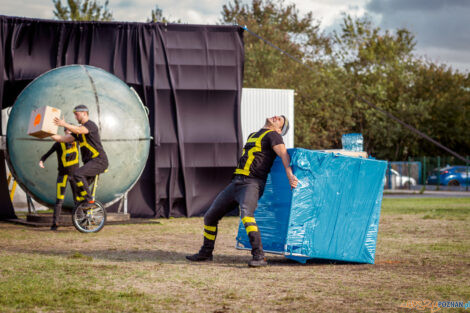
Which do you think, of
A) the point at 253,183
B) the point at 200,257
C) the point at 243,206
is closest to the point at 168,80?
the point at 200,257

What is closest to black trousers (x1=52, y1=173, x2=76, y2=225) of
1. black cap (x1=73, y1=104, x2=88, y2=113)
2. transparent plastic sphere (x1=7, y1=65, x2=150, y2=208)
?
transparent plastic sphere (x1=7, y1=65, x2=150, y2=208)

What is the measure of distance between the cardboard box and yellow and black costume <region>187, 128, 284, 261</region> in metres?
4.08

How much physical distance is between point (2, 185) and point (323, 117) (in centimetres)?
2989

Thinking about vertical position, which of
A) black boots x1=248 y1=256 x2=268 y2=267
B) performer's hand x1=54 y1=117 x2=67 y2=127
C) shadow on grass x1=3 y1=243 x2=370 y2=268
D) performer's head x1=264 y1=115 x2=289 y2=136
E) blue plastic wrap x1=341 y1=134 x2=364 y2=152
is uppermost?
performer's hand x1=54 y1=117 x2=67 y2=127

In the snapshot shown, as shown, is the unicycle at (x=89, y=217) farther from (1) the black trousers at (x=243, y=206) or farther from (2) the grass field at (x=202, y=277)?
(1) the black trousers at (x=243, y=206)

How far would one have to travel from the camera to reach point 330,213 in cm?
848

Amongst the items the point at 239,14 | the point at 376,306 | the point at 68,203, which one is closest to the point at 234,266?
the point at 376,306

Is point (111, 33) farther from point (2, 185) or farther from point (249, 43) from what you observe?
point (249, 43)

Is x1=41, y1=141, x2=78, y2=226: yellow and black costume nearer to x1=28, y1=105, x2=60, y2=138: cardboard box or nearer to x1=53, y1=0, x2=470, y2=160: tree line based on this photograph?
x1=28, y1=105, x2=60, y2=138: cardboard box

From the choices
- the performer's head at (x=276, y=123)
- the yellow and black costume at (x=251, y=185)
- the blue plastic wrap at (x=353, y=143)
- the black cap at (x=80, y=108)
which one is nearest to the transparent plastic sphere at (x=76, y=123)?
the black cap at (x=80, y=108)

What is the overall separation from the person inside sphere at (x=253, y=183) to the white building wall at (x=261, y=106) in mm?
8663

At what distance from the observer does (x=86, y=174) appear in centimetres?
1177

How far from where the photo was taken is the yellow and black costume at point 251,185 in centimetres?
823

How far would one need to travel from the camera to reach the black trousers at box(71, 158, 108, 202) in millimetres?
11766
